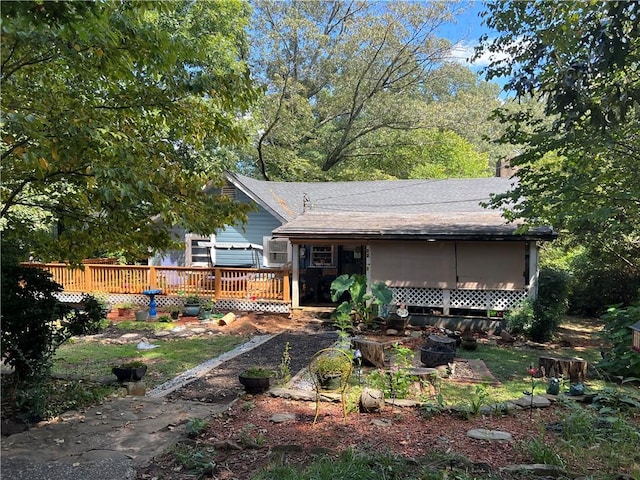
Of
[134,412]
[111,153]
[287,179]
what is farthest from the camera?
[287,179]

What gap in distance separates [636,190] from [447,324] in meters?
6.03

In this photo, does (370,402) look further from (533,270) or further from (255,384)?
(533,270)

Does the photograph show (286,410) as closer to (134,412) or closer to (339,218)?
(134,412)

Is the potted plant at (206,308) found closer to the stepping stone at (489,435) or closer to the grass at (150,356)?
the grass at (150,356)

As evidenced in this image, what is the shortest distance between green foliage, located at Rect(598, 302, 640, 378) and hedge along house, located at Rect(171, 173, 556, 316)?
141 inches

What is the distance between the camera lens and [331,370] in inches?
255

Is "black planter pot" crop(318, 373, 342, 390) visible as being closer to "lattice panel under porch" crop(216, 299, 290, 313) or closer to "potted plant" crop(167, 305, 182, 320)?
"lattice panel under porch" crop(216, 299, 290, 313)

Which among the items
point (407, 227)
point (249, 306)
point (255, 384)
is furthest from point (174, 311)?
point (255, 384)

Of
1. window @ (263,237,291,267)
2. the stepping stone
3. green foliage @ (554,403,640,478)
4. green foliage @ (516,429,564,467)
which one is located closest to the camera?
green foliage @ (554,403,640,478)

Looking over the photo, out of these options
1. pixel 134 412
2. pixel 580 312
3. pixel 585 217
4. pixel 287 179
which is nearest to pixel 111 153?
pixel 134 412

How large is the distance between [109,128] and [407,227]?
10437 mm

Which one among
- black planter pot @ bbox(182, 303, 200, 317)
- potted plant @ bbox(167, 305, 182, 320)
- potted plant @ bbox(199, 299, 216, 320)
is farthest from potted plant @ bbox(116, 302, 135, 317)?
potted plant @ bbox(199, 299, 216, 320)

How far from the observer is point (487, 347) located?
11.2m

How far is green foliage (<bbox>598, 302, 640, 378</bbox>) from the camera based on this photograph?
8.02 m
